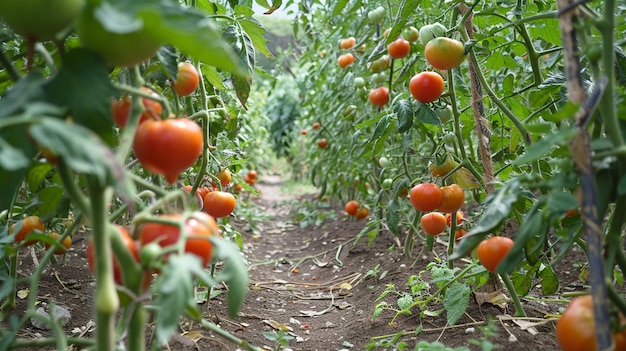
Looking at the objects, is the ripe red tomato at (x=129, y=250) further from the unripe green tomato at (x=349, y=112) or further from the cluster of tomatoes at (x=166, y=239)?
the unripe green tomato at (x=349, y=112)

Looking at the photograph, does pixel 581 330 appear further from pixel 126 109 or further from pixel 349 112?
pixel 349 112

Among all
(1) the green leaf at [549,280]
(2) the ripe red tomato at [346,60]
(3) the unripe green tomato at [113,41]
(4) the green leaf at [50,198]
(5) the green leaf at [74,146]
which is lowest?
(1) the green leaf at [549,280]

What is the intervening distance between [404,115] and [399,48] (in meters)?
0.58

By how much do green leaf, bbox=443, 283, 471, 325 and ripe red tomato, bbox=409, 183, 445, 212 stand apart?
25 centimetres

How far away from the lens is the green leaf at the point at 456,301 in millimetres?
1404

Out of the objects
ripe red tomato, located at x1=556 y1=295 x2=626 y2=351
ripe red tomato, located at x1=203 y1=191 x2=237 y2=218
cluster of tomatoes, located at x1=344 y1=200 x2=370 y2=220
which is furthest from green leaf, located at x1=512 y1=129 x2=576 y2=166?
cluster of tomatoes, located at x1=344 y1=200 x2=370 y2=220

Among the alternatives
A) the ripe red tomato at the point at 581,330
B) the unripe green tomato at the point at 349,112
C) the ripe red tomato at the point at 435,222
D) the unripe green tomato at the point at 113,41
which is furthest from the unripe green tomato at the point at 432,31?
the unripe green tomato at the point at 349,112

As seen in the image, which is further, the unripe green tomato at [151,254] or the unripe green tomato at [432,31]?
the unripe green tomato at [432,31]

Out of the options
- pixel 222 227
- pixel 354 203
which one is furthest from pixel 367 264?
pixel 222 227

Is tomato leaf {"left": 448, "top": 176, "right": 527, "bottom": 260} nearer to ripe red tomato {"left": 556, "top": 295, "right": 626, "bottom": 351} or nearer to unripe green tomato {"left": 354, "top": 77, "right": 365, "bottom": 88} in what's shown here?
ripe red tomato {"left": 556, "top": 295, "right": 626, "bottom": 351}

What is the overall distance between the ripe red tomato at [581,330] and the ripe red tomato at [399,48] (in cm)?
141

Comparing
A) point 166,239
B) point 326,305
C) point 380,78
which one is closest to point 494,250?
point 166,239

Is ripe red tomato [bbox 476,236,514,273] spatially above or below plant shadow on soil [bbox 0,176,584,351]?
above

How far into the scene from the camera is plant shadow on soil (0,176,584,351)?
1.47m
